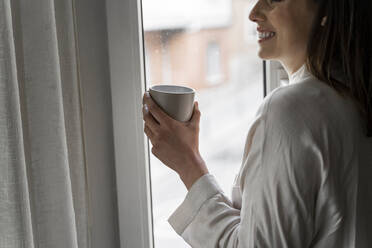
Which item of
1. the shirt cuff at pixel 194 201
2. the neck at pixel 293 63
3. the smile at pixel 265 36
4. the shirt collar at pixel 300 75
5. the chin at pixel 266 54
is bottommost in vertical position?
the shirt cuff at pixel 194 201

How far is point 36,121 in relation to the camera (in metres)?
0.82

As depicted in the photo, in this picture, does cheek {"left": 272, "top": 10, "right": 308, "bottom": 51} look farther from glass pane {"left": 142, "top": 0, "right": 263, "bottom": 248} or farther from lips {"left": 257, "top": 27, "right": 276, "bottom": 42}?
glass pane {"left": 142, "top": 0, "right": 263, "bottom": 248}

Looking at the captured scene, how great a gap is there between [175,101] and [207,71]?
38cm

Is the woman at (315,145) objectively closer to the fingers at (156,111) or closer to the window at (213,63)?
the fingers at (156,111)

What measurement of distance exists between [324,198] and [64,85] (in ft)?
1.73

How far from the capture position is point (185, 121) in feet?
3.38


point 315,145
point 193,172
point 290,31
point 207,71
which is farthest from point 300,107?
point 207,71

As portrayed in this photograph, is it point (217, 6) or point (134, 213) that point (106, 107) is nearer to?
point (134, 213)

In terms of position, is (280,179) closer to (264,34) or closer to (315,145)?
(315,145)

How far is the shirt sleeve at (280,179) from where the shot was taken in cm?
78

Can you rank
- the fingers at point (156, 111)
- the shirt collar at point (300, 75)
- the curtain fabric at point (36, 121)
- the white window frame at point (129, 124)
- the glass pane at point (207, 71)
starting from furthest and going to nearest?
the glass pane at point (207, 71), the white window frame at point (129, 124), the fingers at point (156, 111), the shirt collar at point (300, 75), the curtain fabric at point (36, 121)

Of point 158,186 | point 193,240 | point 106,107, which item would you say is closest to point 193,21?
point 106,107

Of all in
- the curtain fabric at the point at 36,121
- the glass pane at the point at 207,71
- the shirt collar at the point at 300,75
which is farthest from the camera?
the glass pane at the point at 207,71

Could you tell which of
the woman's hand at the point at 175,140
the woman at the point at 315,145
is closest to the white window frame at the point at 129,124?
the woman's hand at the point at 175,140
